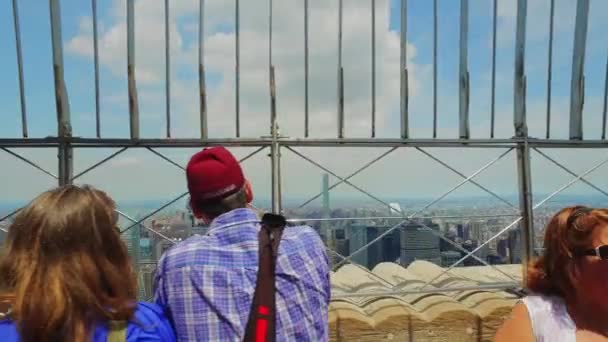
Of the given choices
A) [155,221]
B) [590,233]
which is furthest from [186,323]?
[155,221]

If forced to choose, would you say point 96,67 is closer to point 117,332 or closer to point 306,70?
point 306,70

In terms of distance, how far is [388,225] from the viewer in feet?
14.2

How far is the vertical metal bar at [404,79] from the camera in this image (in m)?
4.09

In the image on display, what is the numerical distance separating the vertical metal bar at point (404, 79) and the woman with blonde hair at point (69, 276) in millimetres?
3074

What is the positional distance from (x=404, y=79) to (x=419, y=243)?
1.38 metres

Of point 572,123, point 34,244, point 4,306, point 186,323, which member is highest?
point 572,123

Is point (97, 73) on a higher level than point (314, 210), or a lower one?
higher

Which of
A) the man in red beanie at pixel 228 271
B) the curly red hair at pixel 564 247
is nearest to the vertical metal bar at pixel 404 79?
the curly red hair at pixel 564 247

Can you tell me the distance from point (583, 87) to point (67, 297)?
432cm

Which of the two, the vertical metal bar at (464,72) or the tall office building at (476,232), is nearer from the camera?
the vertical metal bar at (464,72)

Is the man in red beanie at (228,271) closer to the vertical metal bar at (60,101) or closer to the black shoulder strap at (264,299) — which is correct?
the black shoulder strap at (264,299)

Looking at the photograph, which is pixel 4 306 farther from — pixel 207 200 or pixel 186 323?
pixel 207 200

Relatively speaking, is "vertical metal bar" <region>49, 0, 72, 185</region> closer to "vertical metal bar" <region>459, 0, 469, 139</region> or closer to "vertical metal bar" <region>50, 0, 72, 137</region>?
"vertical metal bar" <region>50, 0, 72, 137</region>

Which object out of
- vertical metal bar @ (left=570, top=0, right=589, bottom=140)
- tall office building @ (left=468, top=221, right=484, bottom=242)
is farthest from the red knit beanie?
vertical metal bar @ (left=570, top=0, right=589, bottom=140)
